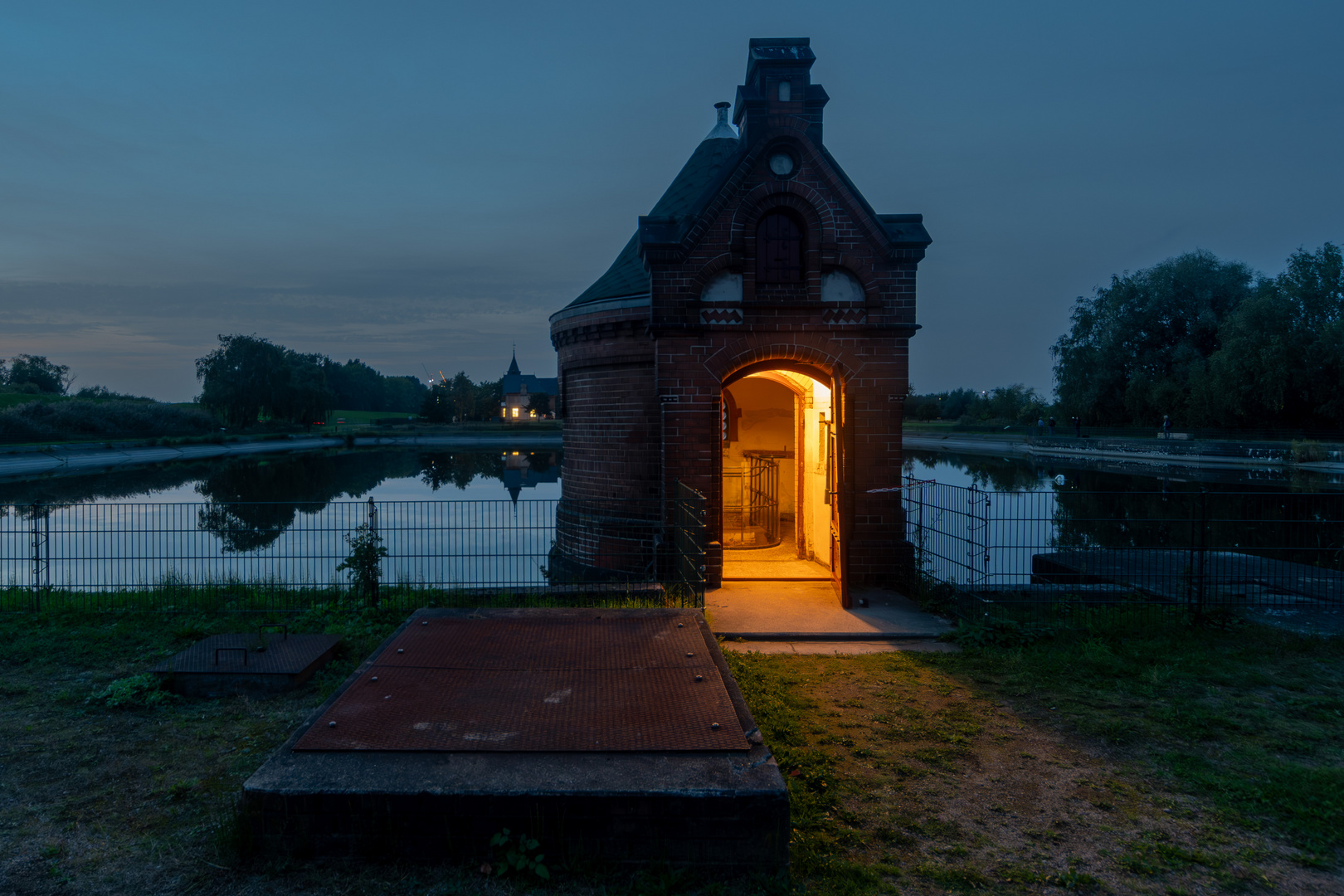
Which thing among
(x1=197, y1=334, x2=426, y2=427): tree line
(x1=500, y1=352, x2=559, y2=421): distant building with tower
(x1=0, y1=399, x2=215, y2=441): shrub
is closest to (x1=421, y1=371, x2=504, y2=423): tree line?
(x1=500, y1=352, x2=559, y2=421): distant building with tower

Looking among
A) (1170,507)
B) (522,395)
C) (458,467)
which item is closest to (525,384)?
(522,395)

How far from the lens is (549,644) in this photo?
261 inches

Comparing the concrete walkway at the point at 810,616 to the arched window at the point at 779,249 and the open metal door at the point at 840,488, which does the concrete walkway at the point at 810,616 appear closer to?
the open metal door at the point at 840,488

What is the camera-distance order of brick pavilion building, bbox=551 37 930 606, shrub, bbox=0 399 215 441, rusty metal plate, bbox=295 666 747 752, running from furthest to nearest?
shrub, bbox=0 399 215 441 < brick pavilion building, bbox=551 37 930 606 < rusty metal plate, bbox=295 666 747 752

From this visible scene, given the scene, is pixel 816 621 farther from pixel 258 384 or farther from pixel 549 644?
pixel 258 384

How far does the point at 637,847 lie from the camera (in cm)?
395

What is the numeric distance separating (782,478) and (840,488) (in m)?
8.88

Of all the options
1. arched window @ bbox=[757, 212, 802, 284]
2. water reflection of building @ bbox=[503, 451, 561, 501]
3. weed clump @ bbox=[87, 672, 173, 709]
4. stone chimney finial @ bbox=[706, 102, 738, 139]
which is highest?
stone chimney finial @ bbox=[706, 102, 738, 139]

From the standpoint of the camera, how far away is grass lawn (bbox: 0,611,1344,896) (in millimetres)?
3977

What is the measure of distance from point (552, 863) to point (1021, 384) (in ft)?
364

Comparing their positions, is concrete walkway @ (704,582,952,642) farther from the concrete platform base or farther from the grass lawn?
the concrete platform base

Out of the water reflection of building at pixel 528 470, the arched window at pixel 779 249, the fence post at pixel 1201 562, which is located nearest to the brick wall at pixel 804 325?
the arched window at pixel 779 249

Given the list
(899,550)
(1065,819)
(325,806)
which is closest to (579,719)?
(325,806)

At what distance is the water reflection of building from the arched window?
15123 mm
